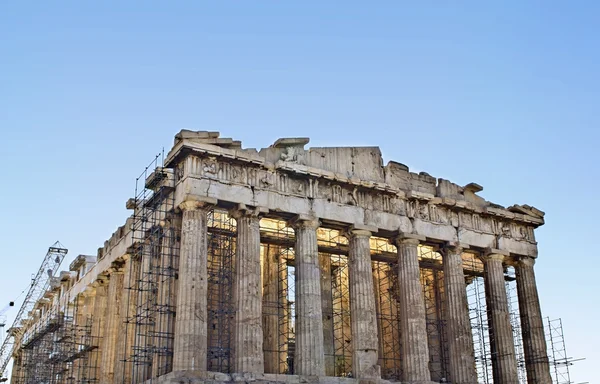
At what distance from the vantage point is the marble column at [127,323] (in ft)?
105

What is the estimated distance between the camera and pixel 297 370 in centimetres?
2866

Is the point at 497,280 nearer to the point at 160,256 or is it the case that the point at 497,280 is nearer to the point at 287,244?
the point at 287,244

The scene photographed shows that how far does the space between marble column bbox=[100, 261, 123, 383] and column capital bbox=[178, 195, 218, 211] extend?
9.15m

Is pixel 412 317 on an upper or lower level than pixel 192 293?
lower

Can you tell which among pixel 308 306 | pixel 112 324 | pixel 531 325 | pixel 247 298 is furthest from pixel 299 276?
pixel 531 325

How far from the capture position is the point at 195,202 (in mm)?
28172

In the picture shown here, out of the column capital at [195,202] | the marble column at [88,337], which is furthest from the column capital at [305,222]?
the marble column at [88,337]

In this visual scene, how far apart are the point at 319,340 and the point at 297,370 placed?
1.48m

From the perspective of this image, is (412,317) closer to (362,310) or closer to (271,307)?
(362,310)

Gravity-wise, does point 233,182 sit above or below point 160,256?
above

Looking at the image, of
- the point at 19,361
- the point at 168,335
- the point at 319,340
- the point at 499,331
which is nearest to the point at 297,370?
the point at 319,340

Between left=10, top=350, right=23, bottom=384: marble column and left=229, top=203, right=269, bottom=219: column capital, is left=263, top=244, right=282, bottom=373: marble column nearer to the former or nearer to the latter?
left=229, top=203, right=269, bottom=219: column capital

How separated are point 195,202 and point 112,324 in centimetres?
1047

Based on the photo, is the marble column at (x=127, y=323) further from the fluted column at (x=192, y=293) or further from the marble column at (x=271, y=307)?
the marble column at (x=271, y=307)
